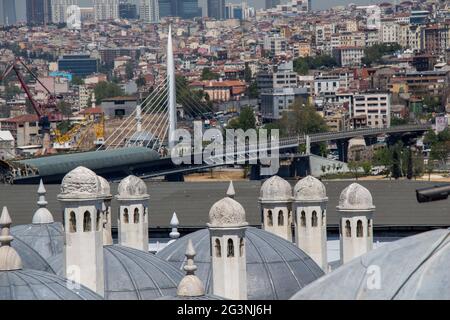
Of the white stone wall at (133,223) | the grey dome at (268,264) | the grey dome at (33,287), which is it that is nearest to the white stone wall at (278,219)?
the white stone wall at (133,223)

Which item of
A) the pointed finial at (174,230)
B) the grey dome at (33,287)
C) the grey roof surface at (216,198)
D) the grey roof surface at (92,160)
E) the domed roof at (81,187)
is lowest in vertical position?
the grey roof surface at (92,160)

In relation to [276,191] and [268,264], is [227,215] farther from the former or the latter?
[276,191]

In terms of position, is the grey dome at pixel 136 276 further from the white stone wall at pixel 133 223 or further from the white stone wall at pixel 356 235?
the white stone wall at pixel 133 223

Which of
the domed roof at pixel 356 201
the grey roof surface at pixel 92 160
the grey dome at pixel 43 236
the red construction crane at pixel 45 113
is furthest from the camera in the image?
the red construction crane at pixel 45 113

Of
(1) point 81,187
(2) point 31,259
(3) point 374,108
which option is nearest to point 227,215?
(1) point 81,187

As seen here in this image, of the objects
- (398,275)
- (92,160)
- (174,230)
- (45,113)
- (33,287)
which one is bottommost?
(45,113)

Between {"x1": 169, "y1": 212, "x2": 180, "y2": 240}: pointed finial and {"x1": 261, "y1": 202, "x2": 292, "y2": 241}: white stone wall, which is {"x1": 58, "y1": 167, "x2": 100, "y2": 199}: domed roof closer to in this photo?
{"x1": 261, "y1": 202, "x2": 292, "y2": 241}: white stone wall

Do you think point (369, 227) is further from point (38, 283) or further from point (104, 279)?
point (38, 283)
